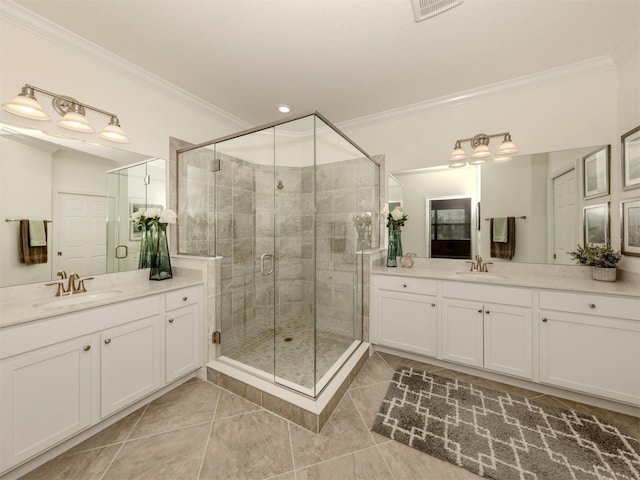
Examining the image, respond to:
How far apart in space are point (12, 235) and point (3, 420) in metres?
1.03

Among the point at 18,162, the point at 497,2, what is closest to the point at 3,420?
the point at 18,162

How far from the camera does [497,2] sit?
4.99 ft

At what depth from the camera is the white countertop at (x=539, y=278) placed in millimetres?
1719

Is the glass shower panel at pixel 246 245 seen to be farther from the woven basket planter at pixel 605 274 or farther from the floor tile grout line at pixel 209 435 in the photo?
the woven basket planter at pixel 605 274

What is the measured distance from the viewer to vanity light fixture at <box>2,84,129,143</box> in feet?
4.66

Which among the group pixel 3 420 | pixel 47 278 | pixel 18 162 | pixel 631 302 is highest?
pixel 18 162

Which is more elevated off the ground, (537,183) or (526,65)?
(526,65)

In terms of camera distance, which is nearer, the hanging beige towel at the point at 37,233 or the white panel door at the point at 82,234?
the hanging beige towel at the point at 37,233

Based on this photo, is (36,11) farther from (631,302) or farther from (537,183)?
(631,302)

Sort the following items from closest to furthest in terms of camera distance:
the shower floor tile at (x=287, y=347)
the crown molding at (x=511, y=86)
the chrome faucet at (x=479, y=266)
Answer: the shower floor tile at (x=287, y=347), the crown molding at (x=511, y=86), the chrome faucet at (x=479, y=266)

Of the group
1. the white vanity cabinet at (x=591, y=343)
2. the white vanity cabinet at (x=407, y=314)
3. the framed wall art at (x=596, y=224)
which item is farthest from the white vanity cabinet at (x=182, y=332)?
the framed wall art at (x=596, y=224)

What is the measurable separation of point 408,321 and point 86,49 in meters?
3.39

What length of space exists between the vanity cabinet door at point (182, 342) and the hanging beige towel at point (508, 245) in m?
2.83

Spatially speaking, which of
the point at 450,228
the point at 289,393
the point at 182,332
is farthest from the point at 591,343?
the point at 182,332
